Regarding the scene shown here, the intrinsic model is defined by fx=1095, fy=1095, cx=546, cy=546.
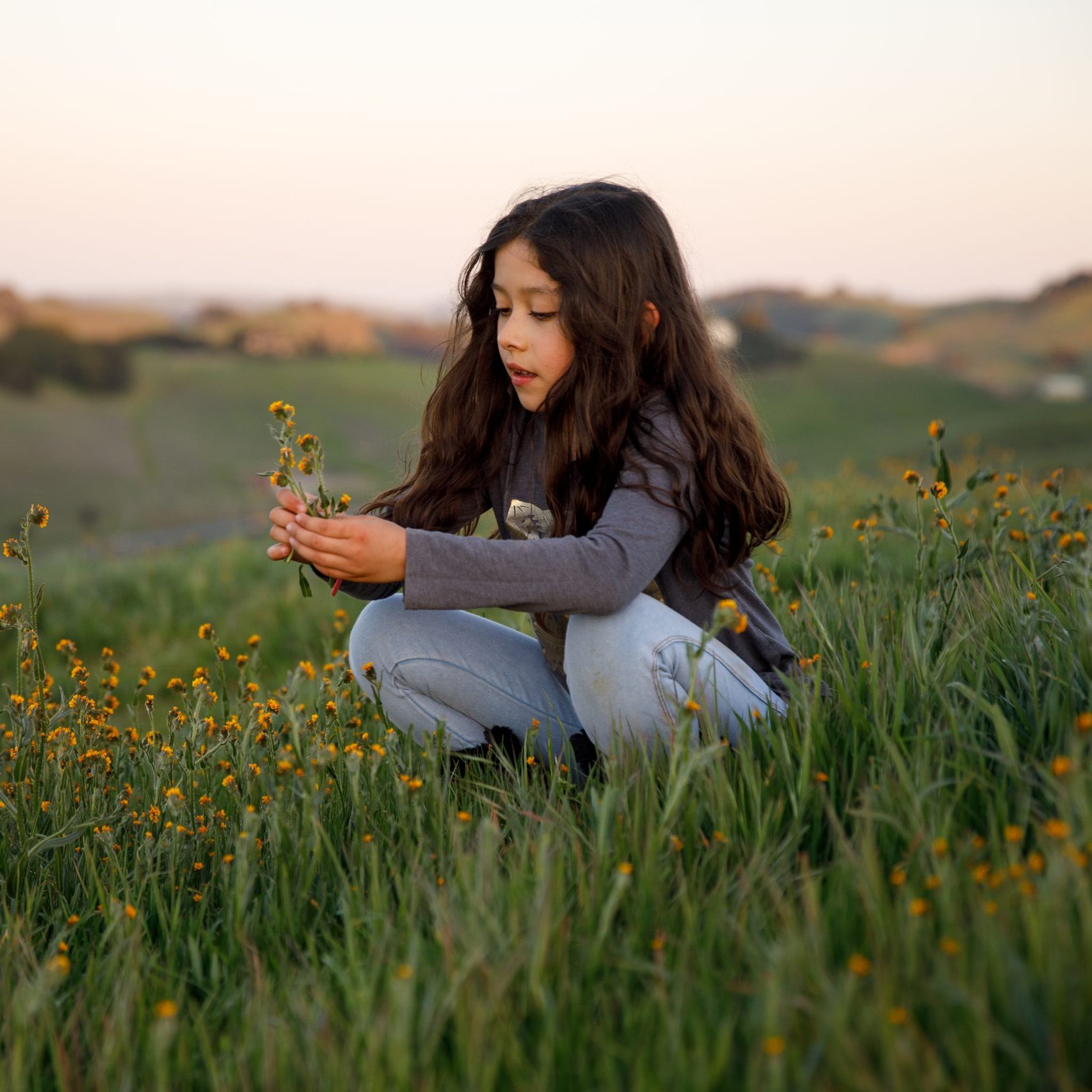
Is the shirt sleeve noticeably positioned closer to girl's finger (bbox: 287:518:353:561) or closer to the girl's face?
girl's finger (bbox: 287:518:353:561)

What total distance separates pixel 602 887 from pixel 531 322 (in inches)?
54.9

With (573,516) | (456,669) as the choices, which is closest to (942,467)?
(573,516)

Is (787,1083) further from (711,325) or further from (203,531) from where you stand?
(203,531)

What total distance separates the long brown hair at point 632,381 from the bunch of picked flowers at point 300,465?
2.01 feet

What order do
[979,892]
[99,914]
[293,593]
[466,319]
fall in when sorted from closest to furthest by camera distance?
[979,892] < [99,914] < [466,319] < [293,593]

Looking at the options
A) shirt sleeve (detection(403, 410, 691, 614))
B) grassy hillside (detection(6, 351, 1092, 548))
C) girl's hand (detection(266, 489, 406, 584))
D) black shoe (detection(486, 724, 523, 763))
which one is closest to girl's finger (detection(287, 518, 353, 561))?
girl's hand (detection(266, 489, 406, 584))

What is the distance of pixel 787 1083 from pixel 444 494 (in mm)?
1874

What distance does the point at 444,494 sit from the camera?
2885 mm

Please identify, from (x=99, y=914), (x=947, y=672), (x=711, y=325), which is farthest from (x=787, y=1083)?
(x=711, y=325)

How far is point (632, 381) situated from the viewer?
2561 millimetres

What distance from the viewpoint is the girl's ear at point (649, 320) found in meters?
2.66

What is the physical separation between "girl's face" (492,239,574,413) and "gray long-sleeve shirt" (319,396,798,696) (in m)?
0.20

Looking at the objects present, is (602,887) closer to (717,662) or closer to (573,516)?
(717,662)

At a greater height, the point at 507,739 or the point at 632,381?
the point at 632,381
